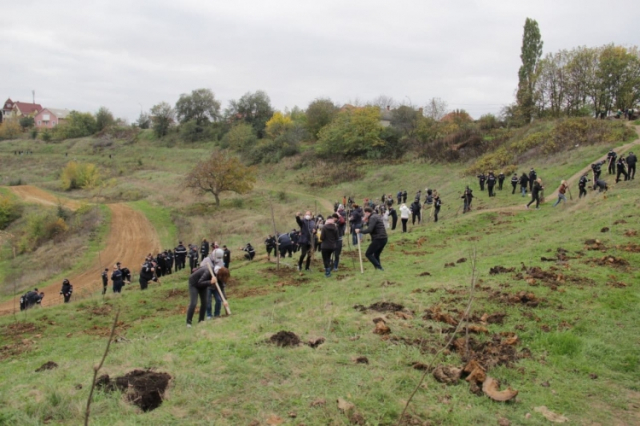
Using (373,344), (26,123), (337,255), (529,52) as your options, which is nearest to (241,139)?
(529,52)

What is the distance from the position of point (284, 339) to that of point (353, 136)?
59.8m

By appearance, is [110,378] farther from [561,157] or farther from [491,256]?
[561,157]

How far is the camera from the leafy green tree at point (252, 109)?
9600cm

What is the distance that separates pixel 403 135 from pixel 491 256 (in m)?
53.4

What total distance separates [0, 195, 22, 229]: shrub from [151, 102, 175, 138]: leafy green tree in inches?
2092

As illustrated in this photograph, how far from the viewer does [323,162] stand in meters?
67.2

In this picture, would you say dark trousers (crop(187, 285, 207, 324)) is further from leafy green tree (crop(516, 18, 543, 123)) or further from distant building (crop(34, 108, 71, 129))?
distant building (crop(34, 108, 71, 129))

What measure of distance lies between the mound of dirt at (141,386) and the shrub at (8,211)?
5299 centimetres

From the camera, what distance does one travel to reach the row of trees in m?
51.0

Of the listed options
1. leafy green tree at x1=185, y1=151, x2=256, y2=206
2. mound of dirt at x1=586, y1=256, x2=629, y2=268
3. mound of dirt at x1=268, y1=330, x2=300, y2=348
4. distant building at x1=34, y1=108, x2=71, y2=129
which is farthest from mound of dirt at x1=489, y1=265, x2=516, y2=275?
distant building at x1=34, y1=108, x2=71, y2=129

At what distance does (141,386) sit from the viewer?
19.5 ft

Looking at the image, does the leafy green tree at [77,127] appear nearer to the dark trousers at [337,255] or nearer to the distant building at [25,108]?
the distant building at [25,108]

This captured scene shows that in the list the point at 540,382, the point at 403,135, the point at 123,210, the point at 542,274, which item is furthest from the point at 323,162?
the point at 540,382

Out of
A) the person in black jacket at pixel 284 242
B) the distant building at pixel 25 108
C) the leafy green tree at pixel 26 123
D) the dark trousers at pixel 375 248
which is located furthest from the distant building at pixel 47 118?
the dark trousers at pixel 375 248
